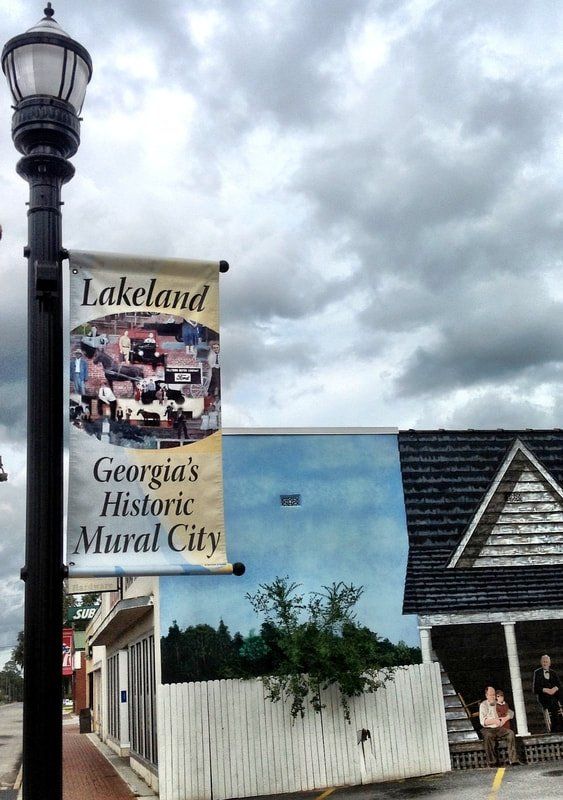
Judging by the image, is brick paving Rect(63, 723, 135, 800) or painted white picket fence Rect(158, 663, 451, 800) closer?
painted white picket fence Rect(158, 663, 451, 800)

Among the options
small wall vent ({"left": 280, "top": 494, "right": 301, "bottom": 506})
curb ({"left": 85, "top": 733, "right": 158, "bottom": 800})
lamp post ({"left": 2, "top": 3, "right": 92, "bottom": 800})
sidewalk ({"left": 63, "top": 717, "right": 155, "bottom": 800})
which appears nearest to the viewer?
lamp post ({"left": 2, "top": 3, "right": 92, "bottom": 800})

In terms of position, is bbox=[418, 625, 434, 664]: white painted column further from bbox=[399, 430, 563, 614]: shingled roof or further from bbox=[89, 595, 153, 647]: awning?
bbox=[89, 595, 153, 647]: awning

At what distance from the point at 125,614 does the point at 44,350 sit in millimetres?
12523

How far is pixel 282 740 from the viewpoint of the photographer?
13.8 metres

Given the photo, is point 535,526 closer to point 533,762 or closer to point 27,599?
point 533,762

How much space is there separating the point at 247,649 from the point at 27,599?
1096 cm

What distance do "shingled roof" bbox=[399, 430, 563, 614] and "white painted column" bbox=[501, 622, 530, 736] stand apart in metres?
0.49

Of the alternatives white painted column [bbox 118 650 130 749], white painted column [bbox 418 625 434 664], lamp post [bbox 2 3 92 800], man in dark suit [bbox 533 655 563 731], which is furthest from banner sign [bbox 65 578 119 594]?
lamp post [bbox 2 3 92 800]

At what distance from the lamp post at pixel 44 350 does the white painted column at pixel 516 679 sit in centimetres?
1304

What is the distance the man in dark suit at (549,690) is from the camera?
1520cm

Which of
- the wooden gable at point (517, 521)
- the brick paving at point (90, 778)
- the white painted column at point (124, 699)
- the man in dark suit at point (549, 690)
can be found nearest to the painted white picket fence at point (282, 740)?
the brick paving at point (90, 778)

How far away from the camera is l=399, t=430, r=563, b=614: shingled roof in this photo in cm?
1566

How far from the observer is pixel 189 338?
535cm

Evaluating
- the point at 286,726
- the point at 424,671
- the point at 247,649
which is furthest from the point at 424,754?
the point at 247,649
